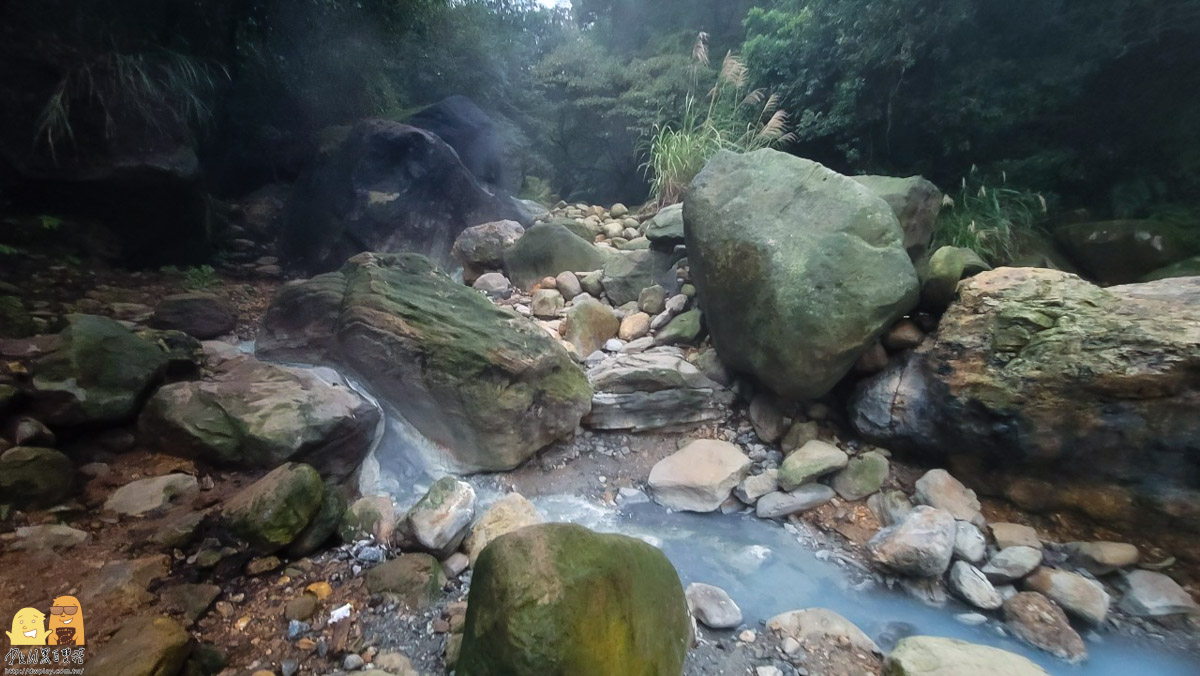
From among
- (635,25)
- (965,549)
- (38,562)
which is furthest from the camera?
(635,25)

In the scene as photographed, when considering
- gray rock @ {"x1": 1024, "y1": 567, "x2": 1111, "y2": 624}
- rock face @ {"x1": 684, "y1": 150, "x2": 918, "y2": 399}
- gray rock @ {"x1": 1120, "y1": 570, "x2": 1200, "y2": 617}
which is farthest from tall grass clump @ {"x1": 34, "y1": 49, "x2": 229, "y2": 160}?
gray rock @ {"x1": 1120, "y1": 570, "x2": 1200, "y2": 617}

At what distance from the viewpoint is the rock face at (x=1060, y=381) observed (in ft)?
7.78

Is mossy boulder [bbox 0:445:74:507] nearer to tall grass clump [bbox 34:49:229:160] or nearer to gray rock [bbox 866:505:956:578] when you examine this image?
tall grass clump [bbox 34:49:229:160]

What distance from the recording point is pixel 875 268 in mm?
3094

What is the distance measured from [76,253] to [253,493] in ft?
10.6

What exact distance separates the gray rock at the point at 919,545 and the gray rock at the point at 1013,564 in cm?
19

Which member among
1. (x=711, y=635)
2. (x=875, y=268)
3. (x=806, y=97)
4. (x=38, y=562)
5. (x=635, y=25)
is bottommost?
(x=711, y=635)

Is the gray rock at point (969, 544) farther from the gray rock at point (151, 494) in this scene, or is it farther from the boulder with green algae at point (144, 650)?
the gray rock at point (151, 494)

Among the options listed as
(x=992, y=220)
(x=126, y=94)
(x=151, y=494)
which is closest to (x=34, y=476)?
(x=151, y=494)

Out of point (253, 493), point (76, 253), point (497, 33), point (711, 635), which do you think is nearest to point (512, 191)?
point (497, 33)

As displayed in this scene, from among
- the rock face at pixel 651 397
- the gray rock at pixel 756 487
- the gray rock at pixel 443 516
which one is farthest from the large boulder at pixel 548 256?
the gray rock at pixel 443 516

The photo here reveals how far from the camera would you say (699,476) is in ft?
10.3

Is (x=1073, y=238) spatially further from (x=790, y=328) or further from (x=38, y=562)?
(x=38, y=562)

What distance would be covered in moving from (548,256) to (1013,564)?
4.29 metres
